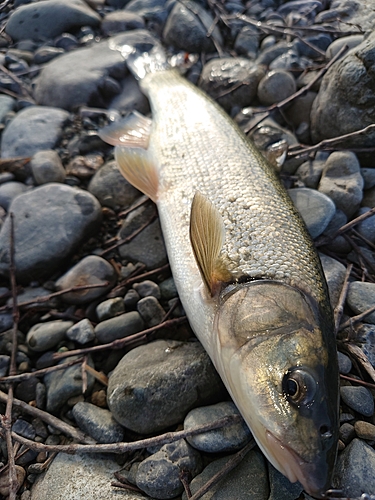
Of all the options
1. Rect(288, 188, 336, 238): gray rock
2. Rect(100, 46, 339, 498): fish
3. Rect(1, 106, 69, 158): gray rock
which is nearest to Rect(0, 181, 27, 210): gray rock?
Rect(1, 106, 69, 158): gray rock

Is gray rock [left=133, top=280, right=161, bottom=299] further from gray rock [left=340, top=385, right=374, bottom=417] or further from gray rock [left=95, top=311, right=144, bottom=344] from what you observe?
gray rock [left=340, top=385, right=374, bottom=417]

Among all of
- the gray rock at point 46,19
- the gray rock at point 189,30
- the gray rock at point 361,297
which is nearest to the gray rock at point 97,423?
the gray rock at point 361,297

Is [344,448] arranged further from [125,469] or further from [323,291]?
[125,469]

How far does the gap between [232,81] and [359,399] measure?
4.08 meters

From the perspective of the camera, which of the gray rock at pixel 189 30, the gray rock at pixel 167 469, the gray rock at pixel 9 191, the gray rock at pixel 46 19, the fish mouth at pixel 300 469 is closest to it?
the fish mouth at pixel 300 469

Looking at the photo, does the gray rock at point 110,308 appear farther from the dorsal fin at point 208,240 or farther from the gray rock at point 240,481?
the gray rock at point 240,481

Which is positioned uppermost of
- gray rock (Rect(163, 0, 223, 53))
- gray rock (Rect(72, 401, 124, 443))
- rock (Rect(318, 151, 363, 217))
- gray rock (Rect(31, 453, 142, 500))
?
gray rock (Rect(163, 0, 223, 53))

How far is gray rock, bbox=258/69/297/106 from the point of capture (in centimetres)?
462

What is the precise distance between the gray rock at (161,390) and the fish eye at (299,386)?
0.77 m

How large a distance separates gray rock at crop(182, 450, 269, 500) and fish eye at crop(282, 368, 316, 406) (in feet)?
2.11

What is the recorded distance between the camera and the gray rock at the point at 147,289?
3.30m

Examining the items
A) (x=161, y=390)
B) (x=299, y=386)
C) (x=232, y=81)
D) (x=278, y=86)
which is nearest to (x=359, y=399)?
(x=299, y=386)

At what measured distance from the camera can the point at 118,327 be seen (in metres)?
3.06

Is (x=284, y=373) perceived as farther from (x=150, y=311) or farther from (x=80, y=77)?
(x=80, y=77)
